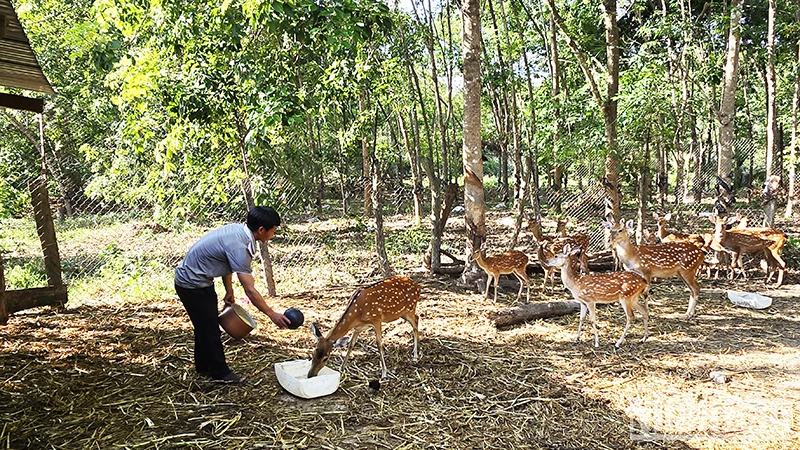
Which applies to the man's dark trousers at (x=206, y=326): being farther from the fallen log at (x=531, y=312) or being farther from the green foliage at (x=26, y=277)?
the green foliage at (x=26, y=277)

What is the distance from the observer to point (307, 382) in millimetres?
4754

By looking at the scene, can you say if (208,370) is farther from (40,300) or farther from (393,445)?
(40,300)

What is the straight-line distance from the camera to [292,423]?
14.4 feet

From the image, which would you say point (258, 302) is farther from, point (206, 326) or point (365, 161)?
point (365, 161)

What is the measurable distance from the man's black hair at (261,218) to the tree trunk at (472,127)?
4196mm

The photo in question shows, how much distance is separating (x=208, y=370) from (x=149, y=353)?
991 mm

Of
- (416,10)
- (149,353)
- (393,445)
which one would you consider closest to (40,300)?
(149,353)

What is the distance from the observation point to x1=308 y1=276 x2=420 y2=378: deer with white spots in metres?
4.91

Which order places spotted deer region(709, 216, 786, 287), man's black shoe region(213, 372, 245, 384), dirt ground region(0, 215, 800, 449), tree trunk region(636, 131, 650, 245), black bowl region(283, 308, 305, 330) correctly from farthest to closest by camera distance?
tree trunk region(636, 131, 650, 245) < spotted deer region(709, 216, 786, 287) < man's black shoe region(213, 372, 245, 384) < black bowl region(283, 308, 305, 330) < dirt ground region(0, 215, 800, 449)

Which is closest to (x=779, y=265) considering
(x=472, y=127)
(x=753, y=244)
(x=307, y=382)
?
(x=753, y=244)

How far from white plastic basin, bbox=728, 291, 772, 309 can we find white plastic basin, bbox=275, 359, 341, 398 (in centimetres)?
600

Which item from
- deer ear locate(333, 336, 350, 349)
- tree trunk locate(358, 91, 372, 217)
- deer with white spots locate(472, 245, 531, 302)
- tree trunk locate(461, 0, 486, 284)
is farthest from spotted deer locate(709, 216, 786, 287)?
deer ear locate(333, 336, 350, 349)

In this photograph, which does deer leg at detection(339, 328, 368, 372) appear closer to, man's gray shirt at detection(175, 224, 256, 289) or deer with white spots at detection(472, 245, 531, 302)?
man's gray shirt at detection(175, 224, 256, 289)

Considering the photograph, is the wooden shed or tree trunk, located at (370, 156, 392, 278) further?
tree trunk, located at (370, 156, 392, 278)
